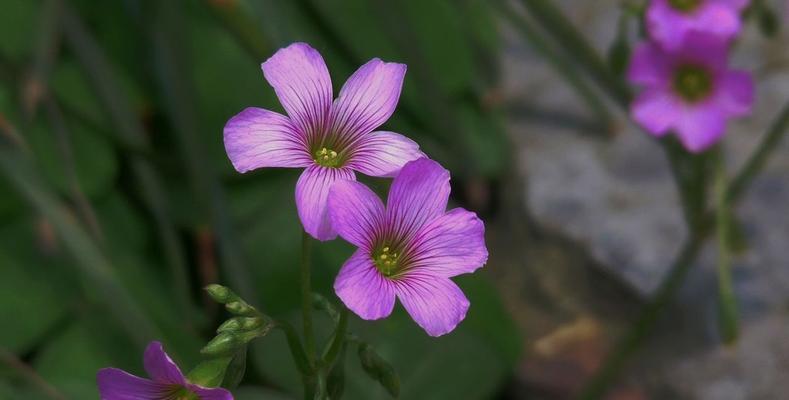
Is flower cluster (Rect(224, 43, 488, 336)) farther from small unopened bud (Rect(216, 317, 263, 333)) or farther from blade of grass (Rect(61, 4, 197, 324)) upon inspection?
blade of grass (Rect(61, 4, 197, 324))

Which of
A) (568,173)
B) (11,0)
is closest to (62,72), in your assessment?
(11,0)

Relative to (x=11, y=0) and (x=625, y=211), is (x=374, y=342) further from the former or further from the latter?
(x=11, y=0)

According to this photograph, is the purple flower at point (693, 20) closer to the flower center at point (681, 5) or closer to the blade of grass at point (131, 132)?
the flower center at point (681, 5)

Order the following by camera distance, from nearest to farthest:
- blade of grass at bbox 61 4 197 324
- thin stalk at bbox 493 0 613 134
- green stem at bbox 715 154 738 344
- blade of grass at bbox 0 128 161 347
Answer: blade of grass at bbox 0 128 161 347, green stem at bbox 715 154 738 344, blade of grass at bbox 61 4 197 324, thin stalk at bbox 493 0 613 134

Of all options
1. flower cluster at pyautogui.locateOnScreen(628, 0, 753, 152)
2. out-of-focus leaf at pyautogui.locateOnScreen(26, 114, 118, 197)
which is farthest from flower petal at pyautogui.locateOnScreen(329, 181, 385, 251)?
out-of-focus leaf at pyautogui.locateOnScreen(26, 114, 118, 197)

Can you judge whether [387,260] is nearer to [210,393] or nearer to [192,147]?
[210,393]

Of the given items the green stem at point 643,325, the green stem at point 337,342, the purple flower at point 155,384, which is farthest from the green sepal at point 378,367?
the green stem at point 643,325
